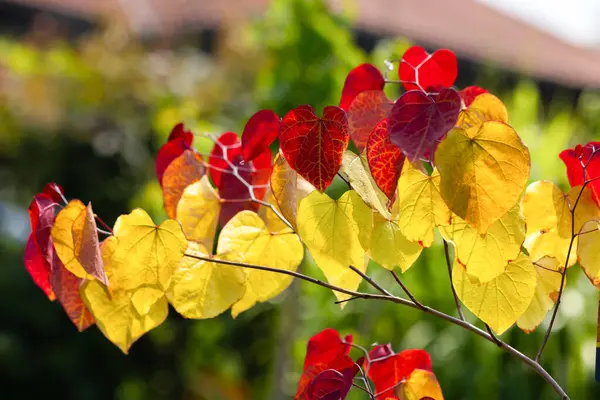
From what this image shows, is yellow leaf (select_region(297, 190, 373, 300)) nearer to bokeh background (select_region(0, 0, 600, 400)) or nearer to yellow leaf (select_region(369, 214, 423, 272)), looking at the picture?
yellow leaf (select_region(369, 214, 423, 272))

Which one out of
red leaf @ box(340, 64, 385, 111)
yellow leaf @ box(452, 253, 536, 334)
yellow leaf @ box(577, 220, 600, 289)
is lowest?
yellow leaf @ box(452, 253, 536, 334)

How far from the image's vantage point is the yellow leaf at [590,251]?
0.85m

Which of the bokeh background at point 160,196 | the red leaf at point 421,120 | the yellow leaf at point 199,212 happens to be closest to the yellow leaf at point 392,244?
the red leaf at point 421,120

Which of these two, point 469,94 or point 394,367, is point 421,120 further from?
point 394,367


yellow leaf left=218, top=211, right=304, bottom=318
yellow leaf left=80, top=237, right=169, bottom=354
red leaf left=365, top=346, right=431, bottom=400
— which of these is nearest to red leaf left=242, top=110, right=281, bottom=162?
yellow leaf left=218, top=211, right=304, bottom=318

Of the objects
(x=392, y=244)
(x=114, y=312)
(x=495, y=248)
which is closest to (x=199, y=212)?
(x=114, y=312)

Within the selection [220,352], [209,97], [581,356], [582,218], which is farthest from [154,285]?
[209,97]

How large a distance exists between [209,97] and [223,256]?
16.4 ft

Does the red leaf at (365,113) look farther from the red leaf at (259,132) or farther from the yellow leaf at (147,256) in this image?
the yellow leaf at (147,256)

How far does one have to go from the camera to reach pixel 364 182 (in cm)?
81

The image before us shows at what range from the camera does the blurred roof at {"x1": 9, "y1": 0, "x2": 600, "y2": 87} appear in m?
10.7

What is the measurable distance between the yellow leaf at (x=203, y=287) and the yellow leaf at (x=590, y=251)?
39cm

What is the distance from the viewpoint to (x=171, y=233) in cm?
85

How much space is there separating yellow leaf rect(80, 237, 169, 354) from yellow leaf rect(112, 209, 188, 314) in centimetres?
2
